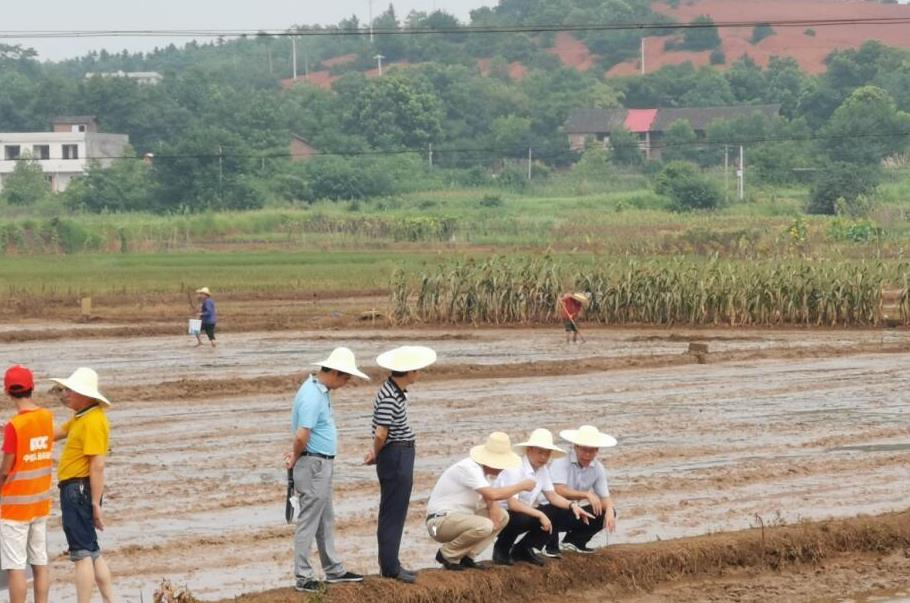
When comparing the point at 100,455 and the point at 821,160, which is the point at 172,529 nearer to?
the point at 100,455

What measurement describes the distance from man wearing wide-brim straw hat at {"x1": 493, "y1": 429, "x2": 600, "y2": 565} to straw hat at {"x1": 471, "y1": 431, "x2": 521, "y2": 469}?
100 millimetres

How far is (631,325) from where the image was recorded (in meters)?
35.3

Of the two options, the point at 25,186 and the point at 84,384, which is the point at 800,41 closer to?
the point at 25,186

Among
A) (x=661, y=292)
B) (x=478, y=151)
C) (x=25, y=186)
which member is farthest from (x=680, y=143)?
(x=661, y=292)

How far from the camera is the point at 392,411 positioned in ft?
36.5

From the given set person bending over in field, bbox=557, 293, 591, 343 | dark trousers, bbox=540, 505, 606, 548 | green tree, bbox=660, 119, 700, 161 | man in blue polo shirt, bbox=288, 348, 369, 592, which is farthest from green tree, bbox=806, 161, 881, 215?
man in blue polo shirt, bbox=288, 348, 369, 592

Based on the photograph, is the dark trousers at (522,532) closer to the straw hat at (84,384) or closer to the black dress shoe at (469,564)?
the black dress shoe at (469,564)

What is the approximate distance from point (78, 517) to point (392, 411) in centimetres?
219

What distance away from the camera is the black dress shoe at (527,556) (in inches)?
485

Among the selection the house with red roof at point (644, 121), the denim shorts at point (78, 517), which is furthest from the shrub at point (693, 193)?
the denim shorts at point (78, 517)

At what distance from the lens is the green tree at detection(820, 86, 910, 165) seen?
9438 centimetres

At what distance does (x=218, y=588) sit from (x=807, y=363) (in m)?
17.8

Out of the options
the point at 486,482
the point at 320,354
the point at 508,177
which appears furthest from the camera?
the point at 508,177

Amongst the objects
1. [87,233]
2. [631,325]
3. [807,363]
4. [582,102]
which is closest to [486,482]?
[807,363]
